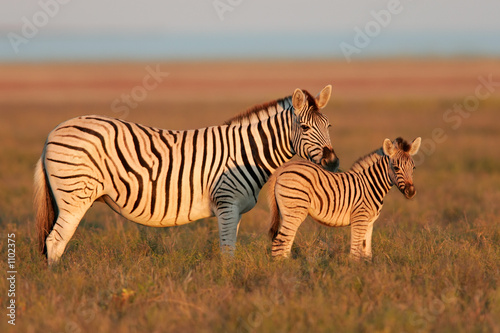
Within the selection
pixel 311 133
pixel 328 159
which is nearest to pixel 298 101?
pixel 311 133

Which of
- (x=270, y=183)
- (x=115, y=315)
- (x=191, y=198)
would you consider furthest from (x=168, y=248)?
(x=115, y=315)

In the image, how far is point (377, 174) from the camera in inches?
259

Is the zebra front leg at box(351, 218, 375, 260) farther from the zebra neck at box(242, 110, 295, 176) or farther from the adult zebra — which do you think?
the zebra neck at box(242, 110, 295, 176)

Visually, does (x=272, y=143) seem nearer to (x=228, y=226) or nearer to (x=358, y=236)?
(x=228, y=226)

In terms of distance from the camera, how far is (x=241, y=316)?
4910mm

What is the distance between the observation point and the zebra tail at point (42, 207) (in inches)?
251

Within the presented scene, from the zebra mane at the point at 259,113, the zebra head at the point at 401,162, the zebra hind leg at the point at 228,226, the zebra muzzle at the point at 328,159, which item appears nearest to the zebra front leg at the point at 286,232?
the zebra hind leg at the point at 228,226

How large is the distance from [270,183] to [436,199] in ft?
19.3

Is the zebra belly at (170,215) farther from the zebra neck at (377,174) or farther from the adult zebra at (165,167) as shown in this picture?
the zebra neck at (377,174)

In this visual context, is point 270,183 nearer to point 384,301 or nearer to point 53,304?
point 384,301

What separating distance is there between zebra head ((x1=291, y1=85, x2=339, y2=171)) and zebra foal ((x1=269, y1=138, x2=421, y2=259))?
175 mm

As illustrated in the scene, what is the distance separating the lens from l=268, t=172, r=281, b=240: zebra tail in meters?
6.35

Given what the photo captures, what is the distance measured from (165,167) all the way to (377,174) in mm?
2403

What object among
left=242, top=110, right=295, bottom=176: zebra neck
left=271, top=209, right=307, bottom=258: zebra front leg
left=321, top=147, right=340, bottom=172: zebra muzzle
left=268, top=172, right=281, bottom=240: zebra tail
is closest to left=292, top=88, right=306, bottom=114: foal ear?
left=242, top=110, right=295, bottom=176: zebra neck
